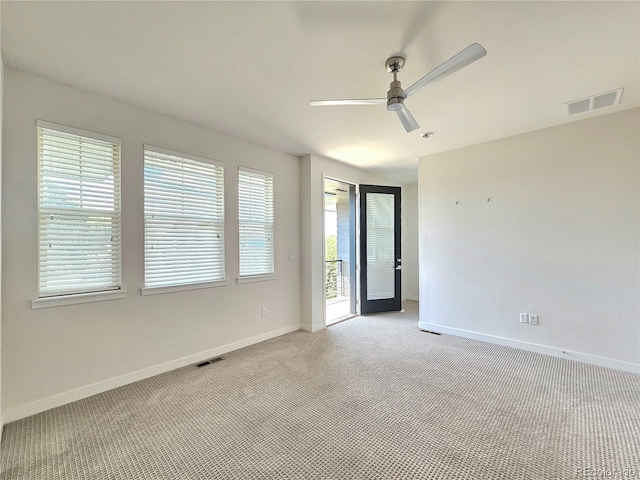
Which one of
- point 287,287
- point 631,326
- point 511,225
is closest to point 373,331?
point 287,287

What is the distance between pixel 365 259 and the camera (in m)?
5.09

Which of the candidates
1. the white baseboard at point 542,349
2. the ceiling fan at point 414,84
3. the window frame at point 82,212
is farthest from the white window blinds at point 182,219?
the white baseboard at point 542,349

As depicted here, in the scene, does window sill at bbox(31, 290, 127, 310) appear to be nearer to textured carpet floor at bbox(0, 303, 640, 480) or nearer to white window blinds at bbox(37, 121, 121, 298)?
white window blinds at bbox(37, 121, 121, 298)

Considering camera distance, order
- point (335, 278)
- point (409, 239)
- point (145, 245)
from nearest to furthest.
Answer: point (145, 245)
point (409, 239)
point (335, 278)

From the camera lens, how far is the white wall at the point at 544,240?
2.87 meters

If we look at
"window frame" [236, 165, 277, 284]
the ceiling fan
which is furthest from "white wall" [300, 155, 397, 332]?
the ceiling fan

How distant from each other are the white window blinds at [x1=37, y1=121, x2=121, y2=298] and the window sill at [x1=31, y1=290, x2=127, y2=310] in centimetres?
4

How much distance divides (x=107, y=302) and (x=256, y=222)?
182 centimetres

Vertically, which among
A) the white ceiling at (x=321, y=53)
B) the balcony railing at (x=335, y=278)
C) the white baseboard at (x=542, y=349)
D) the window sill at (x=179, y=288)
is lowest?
the white baseboard at (x=542, y=349)

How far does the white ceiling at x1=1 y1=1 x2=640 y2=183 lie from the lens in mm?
1584

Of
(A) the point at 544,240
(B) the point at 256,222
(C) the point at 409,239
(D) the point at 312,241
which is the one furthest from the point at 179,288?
(C) the point at 409,239

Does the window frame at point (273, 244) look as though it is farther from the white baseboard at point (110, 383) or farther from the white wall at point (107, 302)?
the white baseboard at point (110, 383)

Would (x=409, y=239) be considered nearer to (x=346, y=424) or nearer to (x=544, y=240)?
(x=544, y=240)

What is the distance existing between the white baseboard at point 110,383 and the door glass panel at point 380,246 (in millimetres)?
2374
